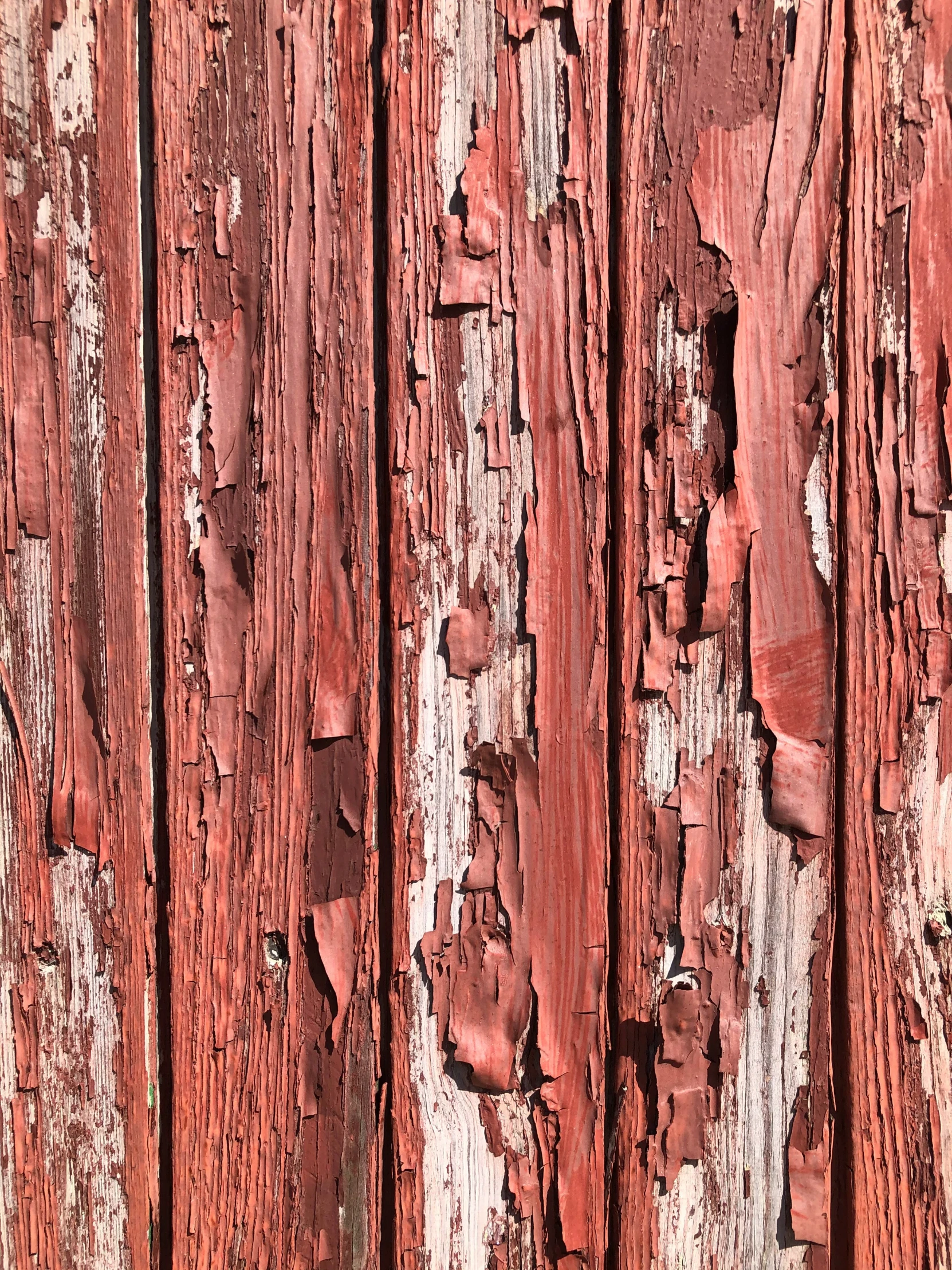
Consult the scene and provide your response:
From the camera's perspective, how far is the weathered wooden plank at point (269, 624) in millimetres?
642

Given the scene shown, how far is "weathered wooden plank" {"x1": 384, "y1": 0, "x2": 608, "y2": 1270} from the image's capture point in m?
0.63

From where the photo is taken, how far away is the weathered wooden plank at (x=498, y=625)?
2.08 feet

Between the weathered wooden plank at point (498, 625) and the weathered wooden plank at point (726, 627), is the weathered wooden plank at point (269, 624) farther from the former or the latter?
the weathered wooden plank at point (726, 627)

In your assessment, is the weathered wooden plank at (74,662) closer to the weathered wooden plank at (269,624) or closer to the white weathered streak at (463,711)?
the weathered wooden plank at (269,624)

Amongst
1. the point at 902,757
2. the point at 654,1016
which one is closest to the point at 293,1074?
the point at 654,1016

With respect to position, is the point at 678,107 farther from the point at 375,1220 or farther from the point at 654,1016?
the point at 375,1220

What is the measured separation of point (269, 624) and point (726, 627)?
0.40m

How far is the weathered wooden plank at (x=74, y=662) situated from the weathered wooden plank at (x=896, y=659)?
2.09 ft

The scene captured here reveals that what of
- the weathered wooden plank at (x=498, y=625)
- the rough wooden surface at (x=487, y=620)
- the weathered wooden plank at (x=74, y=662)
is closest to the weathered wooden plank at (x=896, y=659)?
the rough wooden surface at (x=487, y=620)

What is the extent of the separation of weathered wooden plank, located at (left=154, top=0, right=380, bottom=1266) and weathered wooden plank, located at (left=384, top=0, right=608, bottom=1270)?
40 mm

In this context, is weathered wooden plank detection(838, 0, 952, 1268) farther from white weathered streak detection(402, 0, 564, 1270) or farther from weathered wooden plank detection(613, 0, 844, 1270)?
white weathered streak detection(402, 0, 564, 1270)

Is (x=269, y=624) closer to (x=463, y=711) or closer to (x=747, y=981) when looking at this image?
(x=463, y=711)

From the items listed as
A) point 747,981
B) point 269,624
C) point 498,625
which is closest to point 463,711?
point 498,625

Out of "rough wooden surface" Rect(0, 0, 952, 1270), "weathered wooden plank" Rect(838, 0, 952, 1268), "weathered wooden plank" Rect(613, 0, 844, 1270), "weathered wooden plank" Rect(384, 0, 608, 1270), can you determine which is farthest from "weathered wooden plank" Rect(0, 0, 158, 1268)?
"weathered wooden plank" Rect(838, 0, 952, 1268)
